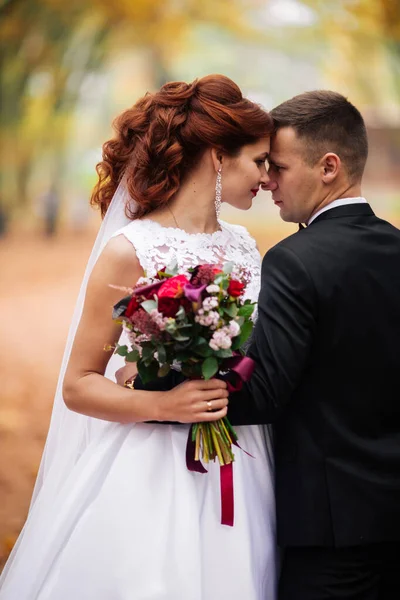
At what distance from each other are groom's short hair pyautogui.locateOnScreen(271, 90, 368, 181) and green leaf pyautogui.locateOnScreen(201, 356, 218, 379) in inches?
31.7

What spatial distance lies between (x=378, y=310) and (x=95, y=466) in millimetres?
972

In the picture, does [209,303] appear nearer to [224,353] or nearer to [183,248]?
[224,353]

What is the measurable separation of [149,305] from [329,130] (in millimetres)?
904

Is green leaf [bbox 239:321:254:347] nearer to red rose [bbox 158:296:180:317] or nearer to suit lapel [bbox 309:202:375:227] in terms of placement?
red rose [bbox 158:296:180:317]

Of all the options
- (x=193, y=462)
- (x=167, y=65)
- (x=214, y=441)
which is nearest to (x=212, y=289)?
(x=214, y=441)

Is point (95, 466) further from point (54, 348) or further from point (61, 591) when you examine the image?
point (54, 348)

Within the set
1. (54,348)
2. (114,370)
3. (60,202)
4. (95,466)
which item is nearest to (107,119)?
(60,202)

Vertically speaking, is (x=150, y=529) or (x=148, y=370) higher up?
(x=148, y=370)

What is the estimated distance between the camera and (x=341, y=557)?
87.0 inches

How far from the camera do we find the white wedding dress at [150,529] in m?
2.17

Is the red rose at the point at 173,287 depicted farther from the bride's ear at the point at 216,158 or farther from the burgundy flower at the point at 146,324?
the bride's ear at the point at 216,158

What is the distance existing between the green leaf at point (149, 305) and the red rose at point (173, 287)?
0.02 metres

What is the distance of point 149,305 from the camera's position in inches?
75.3

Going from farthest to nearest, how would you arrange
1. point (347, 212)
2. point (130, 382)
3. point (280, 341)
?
1. point (130, 382)
2. point (347, 212)
3. point (280, 341)
